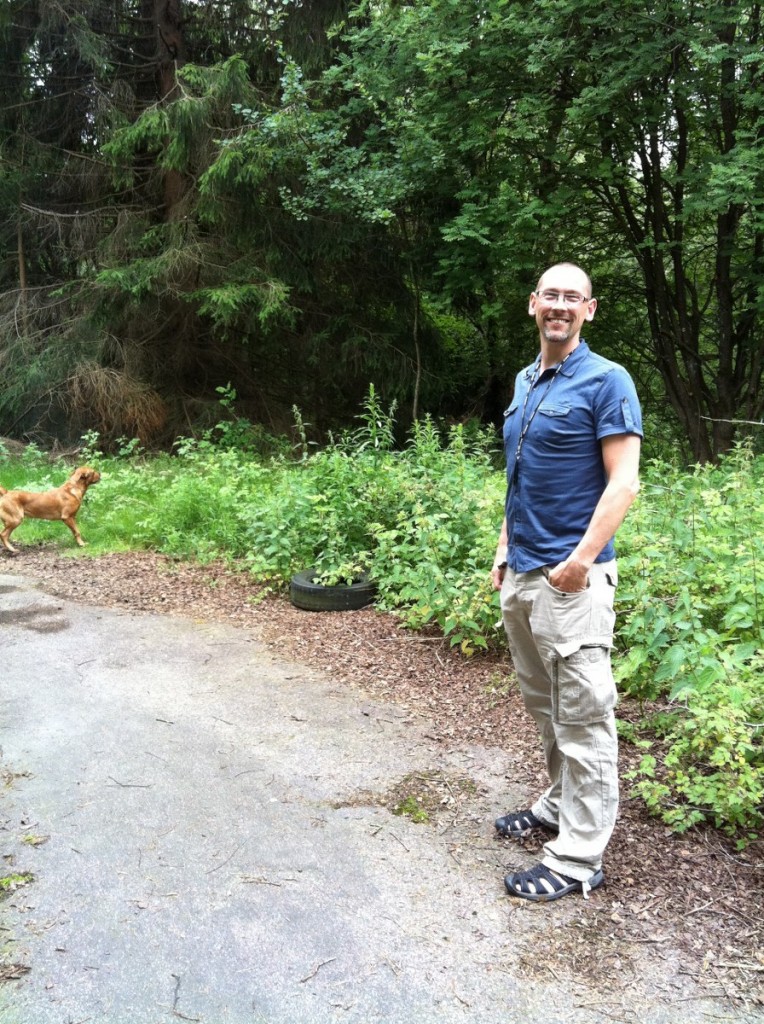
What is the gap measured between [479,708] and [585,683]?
175cm

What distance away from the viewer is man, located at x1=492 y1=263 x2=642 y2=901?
239 cm

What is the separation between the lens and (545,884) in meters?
2.65

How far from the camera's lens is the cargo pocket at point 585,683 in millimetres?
2498

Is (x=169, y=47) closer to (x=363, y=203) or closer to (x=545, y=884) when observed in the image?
(x=363, y=203)

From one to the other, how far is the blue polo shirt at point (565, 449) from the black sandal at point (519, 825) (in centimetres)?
108

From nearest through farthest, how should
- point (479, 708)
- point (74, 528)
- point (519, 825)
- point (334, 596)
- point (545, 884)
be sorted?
point (545, 884)
point (519, 825)
point (479, 708)
point (334, 596)
point (74, 528)

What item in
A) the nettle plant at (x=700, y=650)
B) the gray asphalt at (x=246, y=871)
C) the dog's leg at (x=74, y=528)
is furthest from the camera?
the dog's leg at (x=74, y=528)

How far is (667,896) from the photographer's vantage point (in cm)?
263

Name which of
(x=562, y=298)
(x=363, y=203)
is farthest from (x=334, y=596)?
(x=363, y=203)

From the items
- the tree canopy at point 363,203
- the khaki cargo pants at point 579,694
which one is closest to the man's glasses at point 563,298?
the khaki cargo pants at point 579,694

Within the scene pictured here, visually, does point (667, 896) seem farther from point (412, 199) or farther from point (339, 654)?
point (412, 199)

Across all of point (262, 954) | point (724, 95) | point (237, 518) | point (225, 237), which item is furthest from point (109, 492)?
point (724, 95)

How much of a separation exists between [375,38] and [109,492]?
671 centimetres

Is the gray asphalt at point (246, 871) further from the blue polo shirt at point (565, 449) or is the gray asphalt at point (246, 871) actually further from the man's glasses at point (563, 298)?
the man's glasses at point (563, 298)
